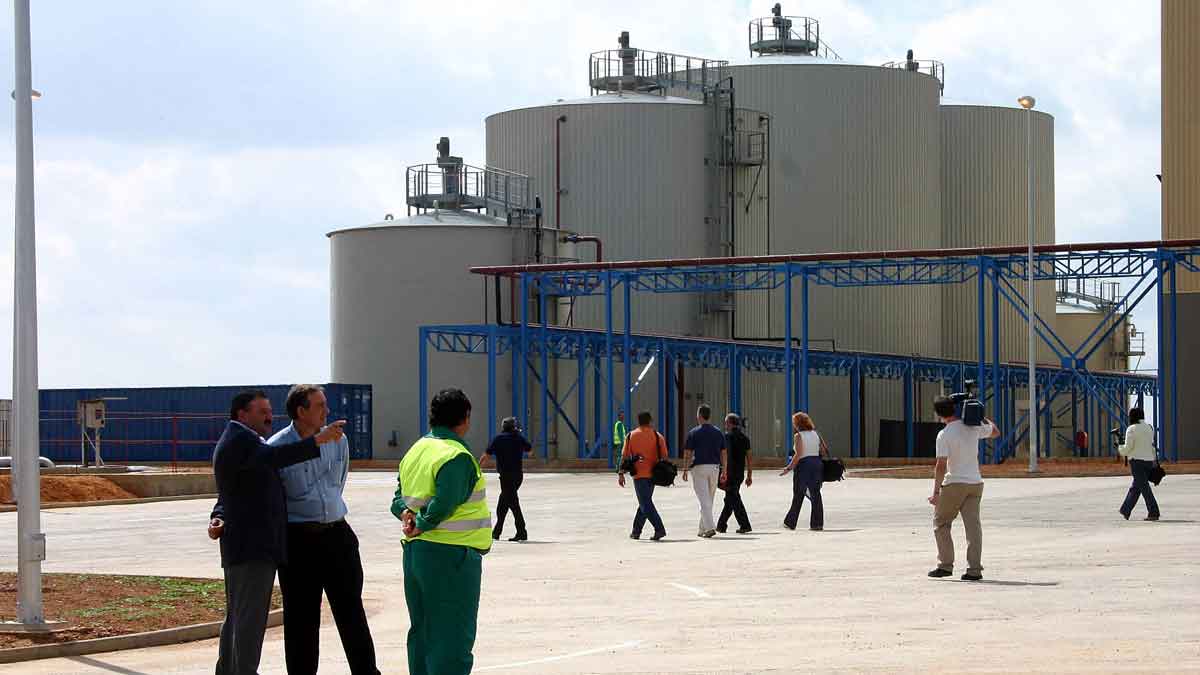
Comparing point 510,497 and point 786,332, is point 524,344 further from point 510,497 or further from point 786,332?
point 510,497

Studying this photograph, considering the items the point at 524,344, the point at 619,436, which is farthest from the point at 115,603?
the point at 524,344

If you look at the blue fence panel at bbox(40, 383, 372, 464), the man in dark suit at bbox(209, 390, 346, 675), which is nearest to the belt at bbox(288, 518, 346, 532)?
the man in dark suit at bbox(209, 390, 346, 675)

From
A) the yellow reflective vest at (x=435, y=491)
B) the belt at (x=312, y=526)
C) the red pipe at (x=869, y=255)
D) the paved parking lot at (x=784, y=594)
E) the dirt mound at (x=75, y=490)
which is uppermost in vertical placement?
the red pipe at (x=869, y=255)

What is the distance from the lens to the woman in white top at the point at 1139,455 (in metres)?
23.3

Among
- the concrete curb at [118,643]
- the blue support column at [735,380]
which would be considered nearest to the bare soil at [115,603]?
the concrete curb at [118,643]

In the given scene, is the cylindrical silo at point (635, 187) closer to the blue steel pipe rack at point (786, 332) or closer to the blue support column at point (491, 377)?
A: the blue steel pipe rack at point (786, 332)

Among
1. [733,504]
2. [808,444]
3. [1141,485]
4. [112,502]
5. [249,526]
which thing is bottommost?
[112,502]

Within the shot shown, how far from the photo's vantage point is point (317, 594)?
10.3 metres

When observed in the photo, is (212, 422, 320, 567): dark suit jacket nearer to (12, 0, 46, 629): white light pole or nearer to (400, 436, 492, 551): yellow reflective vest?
(400, 436, 492, 551): yellow reflective vest

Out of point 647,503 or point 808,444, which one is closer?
point 647,503

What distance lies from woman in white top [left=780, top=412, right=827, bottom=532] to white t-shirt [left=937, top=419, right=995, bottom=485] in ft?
22.3

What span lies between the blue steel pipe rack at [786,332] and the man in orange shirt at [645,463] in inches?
1027

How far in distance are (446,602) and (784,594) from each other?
6.80 metres

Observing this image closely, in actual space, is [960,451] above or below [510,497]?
above
